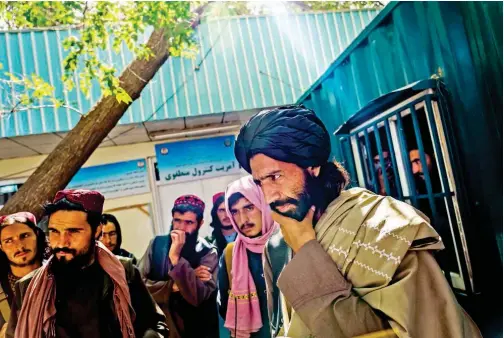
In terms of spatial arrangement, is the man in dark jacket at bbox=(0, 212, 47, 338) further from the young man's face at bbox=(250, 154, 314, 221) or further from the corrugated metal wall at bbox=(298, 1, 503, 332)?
the corrugated metal wall at bbox=(298, 1, 503, 332)

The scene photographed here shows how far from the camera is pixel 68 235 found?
6.14ft

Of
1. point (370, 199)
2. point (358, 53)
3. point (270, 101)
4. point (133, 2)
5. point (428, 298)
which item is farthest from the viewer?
point (270, 101)

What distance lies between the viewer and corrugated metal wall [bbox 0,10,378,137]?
511cm

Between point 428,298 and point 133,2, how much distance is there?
3361mm

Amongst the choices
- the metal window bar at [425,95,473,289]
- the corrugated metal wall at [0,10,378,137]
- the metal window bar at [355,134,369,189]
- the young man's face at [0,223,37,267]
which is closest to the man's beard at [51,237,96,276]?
the young man's face at [0,223,37,267]

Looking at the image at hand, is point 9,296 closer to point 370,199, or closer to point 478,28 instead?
point 370,199

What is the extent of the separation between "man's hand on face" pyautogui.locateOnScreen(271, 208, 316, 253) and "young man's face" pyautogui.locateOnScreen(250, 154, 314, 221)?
0.01 m

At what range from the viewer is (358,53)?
2.98 metres

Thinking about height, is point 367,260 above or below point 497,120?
below

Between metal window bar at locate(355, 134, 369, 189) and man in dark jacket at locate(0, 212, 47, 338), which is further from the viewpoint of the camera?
metal window bar at locate(355, 134, 369, 189)

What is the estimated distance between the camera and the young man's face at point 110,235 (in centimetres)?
341

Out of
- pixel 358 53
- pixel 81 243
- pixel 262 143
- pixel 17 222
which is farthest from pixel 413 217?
pixel 17 222

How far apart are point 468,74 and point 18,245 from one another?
303cm

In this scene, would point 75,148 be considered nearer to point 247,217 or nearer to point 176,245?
point 176,245
